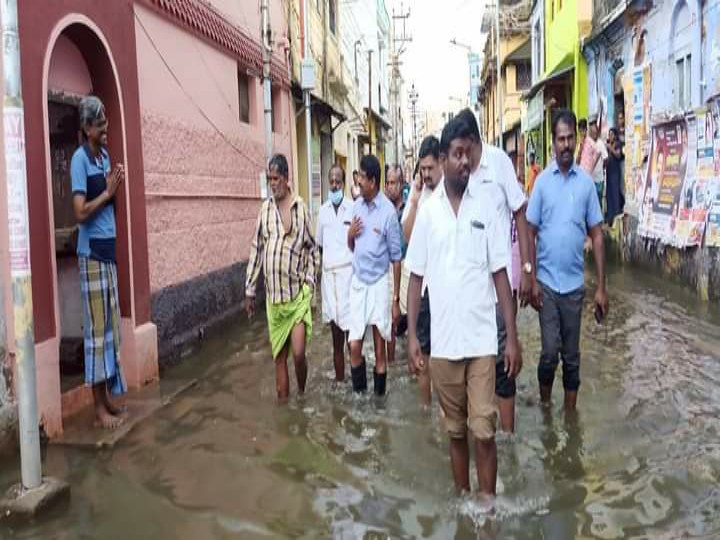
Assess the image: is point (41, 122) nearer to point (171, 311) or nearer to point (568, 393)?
point (171, 311)

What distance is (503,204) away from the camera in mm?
4672

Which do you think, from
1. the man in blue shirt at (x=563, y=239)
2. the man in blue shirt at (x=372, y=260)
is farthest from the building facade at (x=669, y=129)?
the man in blue shirt at (x=372, y=260)

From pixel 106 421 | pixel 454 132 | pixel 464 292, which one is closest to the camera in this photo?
pixel 464 292

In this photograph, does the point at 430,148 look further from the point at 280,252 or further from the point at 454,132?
the point at 454,132

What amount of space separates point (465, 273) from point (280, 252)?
2.63 meters

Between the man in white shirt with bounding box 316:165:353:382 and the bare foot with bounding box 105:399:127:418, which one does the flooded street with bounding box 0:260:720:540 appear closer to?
the bare foot with bounding box 105:399:127:418

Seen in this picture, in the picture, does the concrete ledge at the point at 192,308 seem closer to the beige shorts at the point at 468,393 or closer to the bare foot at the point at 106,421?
the bare foot at the point at 106,421

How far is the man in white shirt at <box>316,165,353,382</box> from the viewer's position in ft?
22.6

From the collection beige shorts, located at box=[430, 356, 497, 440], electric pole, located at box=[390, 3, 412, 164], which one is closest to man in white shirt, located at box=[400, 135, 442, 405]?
beige shorts, located at box=[430, 356, 497, 440]

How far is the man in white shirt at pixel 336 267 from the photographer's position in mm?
6875

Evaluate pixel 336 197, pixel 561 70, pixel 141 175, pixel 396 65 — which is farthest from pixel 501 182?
pixel 396 65

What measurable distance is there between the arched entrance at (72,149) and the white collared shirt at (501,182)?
3413mm

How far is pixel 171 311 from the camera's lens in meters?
8.16

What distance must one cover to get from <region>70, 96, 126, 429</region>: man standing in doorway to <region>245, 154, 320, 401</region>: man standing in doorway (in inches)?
46.6
